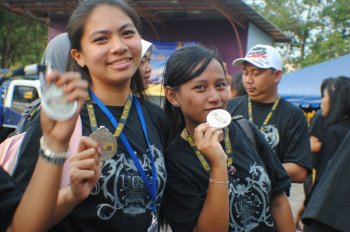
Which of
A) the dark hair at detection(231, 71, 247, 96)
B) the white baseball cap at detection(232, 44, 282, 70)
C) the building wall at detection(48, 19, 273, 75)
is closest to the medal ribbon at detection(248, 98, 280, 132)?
the white baseball cap at detection(232, 44, 282, 70)

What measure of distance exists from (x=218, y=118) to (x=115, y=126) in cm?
48

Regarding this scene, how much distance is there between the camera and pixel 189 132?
2268mm

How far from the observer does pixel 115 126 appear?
1.92 metres

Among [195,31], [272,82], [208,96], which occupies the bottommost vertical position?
[195,31]

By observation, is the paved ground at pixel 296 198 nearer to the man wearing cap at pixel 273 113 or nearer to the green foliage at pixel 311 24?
the man wearing cap at pixel 273 113

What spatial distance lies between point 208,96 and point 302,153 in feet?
4.51

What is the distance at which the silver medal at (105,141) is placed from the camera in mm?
1709

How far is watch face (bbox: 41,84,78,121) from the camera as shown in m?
1.34

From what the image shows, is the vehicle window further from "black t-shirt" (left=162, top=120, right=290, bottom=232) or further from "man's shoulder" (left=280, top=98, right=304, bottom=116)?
"black t-shirt" (left=162, top=120, right=290, bottom=232)

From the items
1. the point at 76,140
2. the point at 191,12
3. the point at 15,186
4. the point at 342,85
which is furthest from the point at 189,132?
the point at 191,12

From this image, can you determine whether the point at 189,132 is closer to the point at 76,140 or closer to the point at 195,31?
the point at 76,140

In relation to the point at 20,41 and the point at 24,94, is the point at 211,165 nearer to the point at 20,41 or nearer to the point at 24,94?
the point at 24,94

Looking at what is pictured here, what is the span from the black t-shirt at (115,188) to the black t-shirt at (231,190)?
149 millimetres

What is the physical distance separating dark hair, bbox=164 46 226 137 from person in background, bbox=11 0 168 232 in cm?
25
